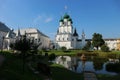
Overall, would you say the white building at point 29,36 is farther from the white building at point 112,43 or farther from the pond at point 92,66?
the pond at point 92,66

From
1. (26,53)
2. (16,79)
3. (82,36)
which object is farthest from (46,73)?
(82,36)

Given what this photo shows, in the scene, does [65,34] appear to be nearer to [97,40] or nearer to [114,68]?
[97,40]

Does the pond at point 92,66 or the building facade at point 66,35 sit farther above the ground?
the building facade at point 66,35

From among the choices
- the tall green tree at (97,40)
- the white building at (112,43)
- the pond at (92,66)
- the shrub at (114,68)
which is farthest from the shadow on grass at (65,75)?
the white building at (112,43)

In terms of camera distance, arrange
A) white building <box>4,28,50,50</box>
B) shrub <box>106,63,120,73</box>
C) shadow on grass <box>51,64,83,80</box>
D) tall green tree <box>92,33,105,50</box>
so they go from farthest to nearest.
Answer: white building <box>4,28,50,50</box>, tall green tree <box>92,33,105,50</box>, shrub <box>106,63,120,73</box>, shadow on grass <box>51,64,83,80</box>

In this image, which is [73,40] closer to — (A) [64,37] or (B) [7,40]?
(A) [64,37]

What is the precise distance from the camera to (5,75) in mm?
15695

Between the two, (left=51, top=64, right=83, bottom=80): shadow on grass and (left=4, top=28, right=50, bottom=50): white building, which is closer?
(left=51, top=64, right=83, bottom=80): shadow on grass

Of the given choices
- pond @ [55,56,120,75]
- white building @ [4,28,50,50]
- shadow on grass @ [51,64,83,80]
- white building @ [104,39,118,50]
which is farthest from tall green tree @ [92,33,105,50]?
shadow on grass @ [51,64,83,80]

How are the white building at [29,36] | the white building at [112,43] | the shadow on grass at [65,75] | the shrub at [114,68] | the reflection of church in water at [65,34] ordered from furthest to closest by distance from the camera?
the white building at [112,43] → the reflection of church in water at [65,34] → the white building at [29,36] → the shrub at [114,68] → the shadow on grass at [65,75]

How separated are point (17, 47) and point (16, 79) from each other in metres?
4.73

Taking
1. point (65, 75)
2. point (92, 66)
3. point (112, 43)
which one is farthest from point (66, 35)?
point (65, 75)

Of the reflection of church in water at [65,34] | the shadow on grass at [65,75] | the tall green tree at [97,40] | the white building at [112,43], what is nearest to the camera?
the shadow on grass at [65,75]

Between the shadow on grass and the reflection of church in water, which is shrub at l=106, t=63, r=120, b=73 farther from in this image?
the reflection of church in water
